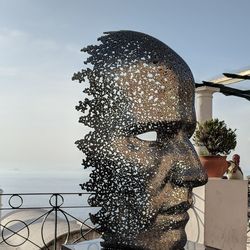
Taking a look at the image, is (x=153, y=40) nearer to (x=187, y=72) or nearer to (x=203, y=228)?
(x=187, y=72)

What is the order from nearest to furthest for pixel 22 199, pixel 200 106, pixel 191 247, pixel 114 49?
pixel 114 49 → pixel 191 247 → pixel 22 199 → pixel 200 106

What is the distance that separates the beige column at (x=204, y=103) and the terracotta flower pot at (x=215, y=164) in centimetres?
245

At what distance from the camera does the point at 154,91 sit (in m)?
2.16

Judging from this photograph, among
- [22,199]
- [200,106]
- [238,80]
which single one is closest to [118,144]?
[22,199]

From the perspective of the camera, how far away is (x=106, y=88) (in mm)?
2217

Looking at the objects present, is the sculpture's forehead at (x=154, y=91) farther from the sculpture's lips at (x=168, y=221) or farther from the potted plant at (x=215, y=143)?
the potted plant at (x=215, y=143)

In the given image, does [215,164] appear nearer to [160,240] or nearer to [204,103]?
[160,240]

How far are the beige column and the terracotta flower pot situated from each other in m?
A: 2.45

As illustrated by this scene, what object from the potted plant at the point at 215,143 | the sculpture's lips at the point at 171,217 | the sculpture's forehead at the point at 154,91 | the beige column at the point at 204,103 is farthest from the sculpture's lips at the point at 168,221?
the beige column at the point at 204,103

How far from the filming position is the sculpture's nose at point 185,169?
2.07 m

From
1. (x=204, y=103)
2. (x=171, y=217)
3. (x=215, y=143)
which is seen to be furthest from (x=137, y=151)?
(x=204, y=103)

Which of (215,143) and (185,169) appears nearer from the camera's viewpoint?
(185,169)

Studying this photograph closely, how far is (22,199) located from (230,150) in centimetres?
187

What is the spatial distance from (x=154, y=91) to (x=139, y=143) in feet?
0.91
